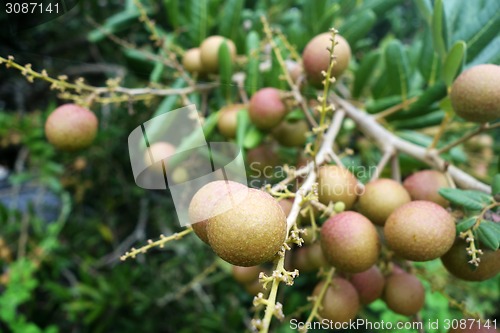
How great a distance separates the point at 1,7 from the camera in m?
1.25

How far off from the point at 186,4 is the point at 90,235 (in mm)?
1280

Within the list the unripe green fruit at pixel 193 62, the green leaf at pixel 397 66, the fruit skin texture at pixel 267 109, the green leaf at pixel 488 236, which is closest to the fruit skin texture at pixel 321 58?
the fruit skin texture at pixel 267 109

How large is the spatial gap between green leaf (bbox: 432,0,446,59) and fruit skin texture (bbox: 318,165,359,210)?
19.5 inches

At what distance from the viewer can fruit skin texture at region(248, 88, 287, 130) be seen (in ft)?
4.03

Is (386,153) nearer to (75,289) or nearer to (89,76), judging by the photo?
(75,289)

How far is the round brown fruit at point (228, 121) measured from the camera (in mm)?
1345

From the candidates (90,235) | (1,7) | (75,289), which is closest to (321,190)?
(1,7)

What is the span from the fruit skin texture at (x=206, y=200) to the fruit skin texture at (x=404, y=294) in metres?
0.58

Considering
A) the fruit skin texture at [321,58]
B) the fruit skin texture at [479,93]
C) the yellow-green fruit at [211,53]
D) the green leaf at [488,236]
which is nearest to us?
the green leaf at [488,236]

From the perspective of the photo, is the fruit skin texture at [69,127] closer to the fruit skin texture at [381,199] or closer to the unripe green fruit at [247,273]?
the unripe green fruit at [247,273]

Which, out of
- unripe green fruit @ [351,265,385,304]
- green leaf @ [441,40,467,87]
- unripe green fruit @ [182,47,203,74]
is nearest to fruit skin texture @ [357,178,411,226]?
unripe green fruit @ [351,265,385,304]

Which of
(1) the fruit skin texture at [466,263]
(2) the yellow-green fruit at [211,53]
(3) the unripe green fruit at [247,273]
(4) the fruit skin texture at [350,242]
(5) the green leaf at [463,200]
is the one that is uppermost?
(2) the yellow-green fruit at [211,53]

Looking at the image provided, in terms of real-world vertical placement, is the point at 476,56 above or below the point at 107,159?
above

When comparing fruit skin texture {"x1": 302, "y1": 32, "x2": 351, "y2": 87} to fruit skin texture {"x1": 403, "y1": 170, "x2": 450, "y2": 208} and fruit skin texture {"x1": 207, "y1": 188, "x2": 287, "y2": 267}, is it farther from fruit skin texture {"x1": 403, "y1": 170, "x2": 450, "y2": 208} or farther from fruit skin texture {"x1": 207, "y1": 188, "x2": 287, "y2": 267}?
fruit skin texture {"x1": 207, "y1": 188, "x2": 287, "y2": 267}
